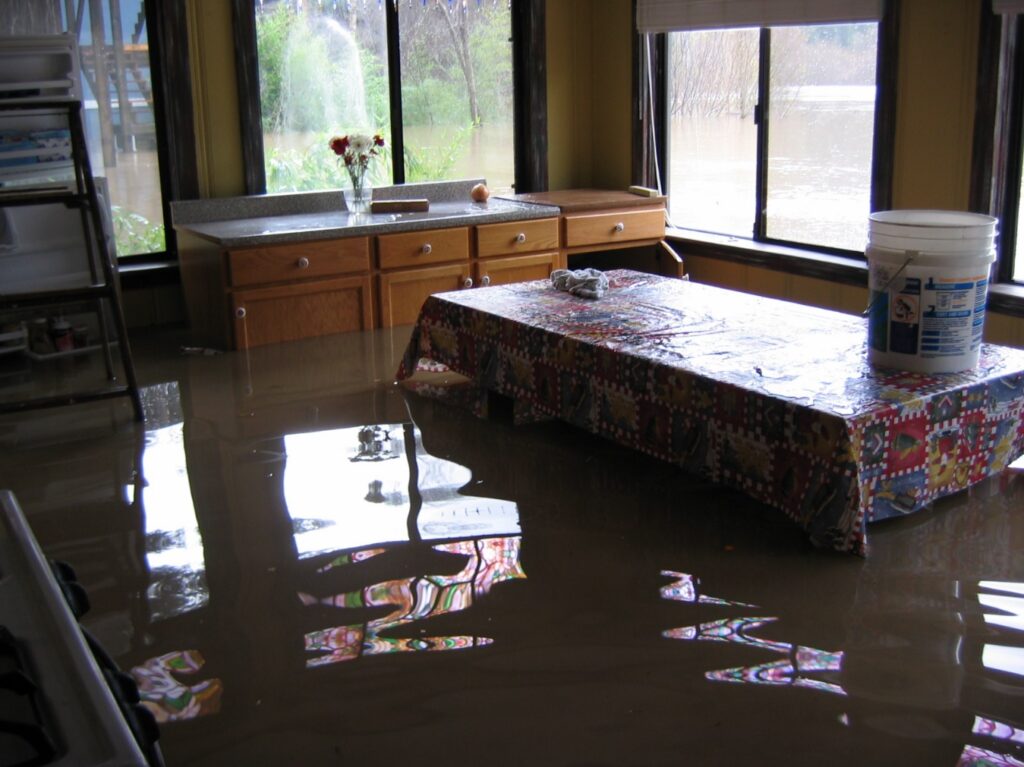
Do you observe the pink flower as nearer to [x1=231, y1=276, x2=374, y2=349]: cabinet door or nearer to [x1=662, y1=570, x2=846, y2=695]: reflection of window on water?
[x1=231, y1=276, x2=374, y2=349]: cabinet door

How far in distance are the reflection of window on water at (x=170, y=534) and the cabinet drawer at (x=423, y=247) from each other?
172 cm

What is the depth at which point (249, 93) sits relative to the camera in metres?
5.64

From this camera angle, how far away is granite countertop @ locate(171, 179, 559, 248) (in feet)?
17.0

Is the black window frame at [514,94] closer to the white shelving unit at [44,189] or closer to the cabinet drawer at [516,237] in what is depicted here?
the cabinet drawer at [516,237]

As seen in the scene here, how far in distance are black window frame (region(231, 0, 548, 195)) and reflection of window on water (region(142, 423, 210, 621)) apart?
7.17 feet

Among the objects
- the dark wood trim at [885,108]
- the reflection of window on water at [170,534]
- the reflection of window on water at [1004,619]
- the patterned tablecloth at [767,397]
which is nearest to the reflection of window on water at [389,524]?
the reflection of window on water at [170,534]

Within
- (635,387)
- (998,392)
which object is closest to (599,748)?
(635,387)

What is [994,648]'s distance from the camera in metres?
2.46

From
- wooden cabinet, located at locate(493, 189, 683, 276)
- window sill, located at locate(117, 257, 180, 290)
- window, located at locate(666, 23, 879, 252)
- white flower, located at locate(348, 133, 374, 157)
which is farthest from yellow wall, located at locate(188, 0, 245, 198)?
window, located at locate(666, 23, 879, 252)

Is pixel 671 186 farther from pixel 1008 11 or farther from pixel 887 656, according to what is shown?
pixel 887 656

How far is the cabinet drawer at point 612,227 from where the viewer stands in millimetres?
5906

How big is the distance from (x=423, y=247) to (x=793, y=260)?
5.95 ft

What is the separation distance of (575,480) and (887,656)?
4.22 feet

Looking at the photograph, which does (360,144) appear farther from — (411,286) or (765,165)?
(765,165)
